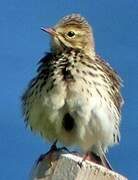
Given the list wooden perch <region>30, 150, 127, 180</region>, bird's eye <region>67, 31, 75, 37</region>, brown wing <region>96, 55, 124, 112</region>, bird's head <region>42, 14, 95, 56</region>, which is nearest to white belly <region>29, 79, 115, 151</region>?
brown wing <region>96, 55, 124, 112</region>

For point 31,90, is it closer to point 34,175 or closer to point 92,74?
point 92,74

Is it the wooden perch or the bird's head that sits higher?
the bird's head

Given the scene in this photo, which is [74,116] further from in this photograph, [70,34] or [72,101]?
[70,34]

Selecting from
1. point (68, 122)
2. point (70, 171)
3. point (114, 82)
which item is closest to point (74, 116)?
point (68, 122)

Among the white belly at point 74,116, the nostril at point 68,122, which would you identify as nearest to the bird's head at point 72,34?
the white belly at point 74,116

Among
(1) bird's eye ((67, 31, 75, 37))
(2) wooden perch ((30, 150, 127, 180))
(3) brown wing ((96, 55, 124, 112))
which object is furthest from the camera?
(1) bird's eye ((67, 31, 75, 37))

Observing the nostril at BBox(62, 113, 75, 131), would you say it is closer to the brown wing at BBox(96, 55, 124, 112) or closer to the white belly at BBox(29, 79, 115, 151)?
the white belly at BBox(29, 79, 115, 151)

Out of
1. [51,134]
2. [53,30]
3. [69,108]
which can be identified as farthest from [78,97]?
[53,30]
